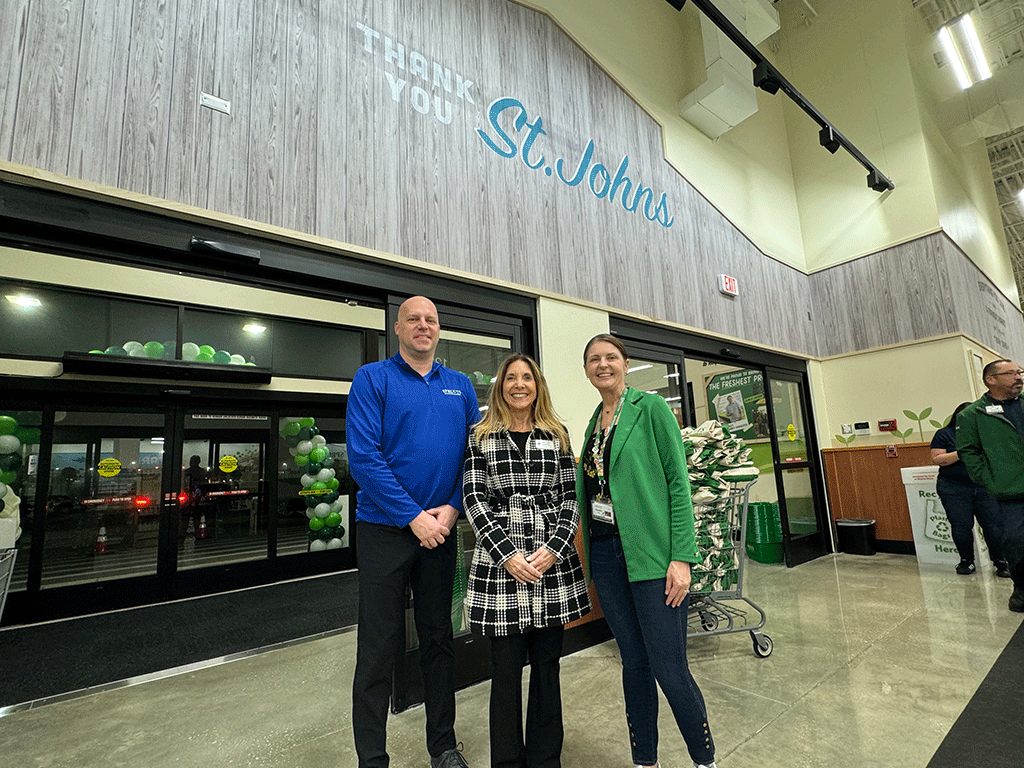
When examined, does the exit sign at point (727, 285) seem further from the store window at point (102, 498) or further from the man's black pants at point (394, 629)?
the store window at point (102, 498)

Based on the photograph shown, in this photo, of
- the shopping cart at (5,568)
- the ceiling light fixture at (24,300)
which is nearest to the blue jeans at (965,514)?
the shopping cart at (5,568)

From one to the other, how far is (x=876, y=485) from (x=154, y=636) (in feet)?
23.7

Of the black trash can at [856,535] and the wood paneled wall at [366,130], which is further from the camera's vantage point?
the black trash can at [856,535]

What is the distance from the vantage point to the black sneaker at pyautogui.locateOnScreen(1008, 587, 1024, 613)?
3406mm

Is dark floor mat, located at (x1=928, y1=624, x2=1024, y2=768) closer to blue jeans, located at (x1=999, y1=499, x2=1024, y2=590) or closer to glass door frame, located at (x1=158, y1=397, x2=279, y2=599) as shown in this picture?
blue jeans, located at (x1=999, y1=499, x2=1024, y2=590)

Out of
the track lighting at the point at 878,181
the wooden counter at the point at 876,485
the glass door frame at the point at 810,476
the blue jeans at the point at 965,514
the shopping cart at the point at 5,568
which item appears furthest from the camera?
the track lighting at the point at 878,181

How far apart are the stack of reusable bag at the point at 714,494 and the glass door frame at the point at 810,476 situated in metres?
2.95

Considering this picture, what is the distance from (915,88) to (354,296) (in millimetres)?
7491

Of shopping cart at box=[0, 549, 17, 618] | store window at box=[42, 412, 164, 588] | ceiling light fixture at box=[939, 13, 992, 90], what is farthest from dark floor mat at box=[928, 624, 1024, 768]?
ceiling light fixture at box=[939, 13, 992, 90]

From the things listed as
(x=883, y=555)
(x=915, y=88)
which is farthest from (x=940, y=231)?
(x=883, y=555)

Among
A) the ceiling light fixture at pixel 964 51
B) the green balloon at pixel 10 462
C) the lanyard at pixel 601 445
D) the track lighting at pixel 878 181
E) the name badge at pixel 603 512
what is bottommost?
the name badge at pixel 603 512

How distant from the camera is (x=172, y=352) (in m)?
5.73

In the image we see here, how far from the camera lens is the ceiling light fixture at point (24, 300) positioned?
17.1ft

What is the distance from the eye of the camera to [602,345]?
1940 millimetres
